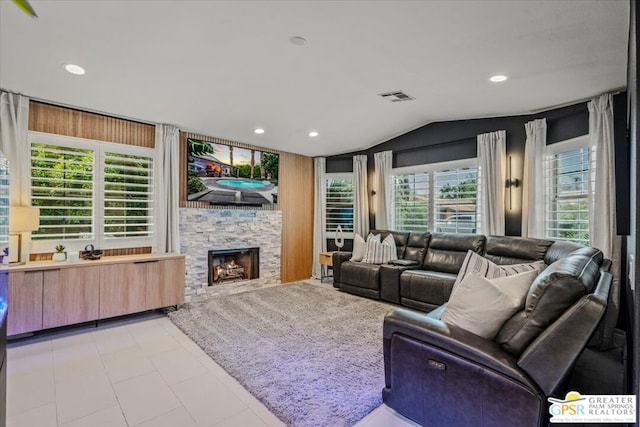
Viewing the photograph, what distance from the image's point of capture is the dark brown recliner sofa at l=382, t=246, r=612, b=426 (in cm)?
140

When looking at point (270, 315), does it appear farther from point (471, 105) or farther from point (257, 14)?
point (471, 105)

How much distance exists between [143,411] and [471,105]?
179 inches

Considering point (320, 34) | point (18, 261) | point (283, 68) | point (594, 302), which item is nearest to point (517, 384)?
point (594, 302)

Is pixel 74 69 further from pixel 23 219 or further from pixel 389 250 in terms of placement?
pixel 389 250

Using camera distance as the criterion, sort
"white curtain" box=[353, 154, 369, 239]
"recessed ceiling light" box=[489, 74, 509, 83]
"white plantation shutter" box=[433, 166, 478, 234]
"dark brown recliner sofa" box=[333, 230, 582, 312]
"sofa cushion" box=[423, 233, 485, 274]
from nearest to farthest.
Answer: "recessed ceiling light" box=[489, 74, 509, 83] → "dark brown recliner sofa" box=[333, 230, 582, 312] → "sofa cushion" box=[423, 233, 485, 274] → "white plantation shutter" box=[433, 166, 478, 234] → "white curtain" box=[353, 154, 369, 239]

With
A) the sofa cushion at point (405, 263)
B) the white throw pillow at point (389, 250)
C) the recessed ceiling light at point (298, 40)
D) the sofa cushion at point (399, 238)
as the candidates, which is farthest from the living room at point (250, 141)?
the sofa cushion at point (405, 263)

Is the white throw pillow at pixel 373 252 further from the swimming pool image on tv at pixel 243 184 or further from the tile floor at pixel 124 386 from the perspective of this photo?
the tile floor at pixel 124 386

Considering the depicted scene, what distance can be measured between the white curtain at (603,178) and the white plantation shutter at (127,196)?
5.31 m

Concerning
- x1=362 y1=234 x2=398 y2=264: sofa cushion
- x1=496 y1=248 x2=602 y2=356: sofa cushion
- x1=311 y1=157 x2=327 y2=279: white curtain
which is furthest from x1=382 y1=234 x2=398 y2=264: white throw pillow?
x1=496 y1=248 x2=602 y2=356: sofa cushion

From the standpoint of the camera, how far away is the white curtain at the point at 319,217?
21.0ft

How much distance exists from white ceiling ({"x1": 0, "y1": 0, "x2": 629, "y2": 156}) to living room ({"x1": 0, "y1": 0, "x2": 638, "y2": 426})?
2 cm

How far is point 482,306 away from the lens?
1781 mm

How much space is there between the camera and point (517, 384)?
1.45 metres

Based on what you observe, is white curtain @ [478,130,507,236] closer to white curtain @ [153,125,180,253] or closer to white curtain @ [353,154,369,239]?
white curtain @ [353,154,369,239]
